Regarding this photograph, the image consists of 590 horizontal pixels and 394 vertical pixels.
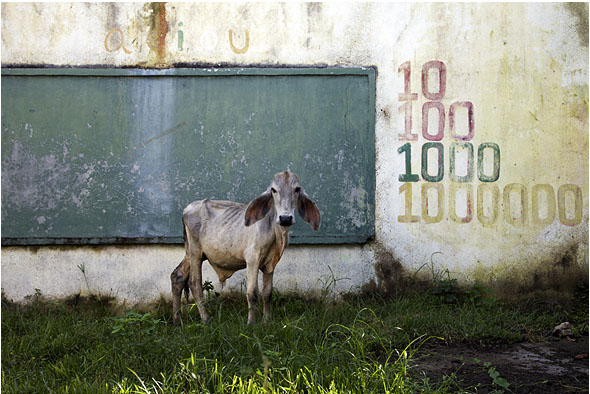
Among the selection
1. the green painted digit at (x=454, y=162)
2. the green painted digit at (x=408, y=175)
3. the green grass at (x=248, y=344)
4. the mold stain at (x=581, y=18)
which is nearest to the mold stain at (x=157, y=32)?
the green grass at (x=248, y=344)

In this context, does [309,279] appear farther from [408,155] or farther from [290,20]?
[290,20]

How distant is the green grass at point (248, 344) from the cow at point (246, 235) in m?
0.34

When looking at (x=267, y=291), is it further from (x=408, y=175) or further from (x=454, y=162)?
(x=454, y=162)

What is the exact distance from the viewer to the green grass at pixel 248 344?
10.8ft

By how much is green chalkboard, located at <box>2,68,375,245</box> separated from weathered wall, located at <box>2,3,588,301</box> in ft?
0.63

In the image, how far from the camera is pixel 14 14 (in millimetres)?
5918

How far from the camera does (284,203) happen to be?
4.20 metres

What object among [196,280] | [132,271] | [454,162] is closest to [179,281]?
[196,280]

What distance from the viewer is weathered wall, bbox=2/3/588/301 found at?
5.89 meters

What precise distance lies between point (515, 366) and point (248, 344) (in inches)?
75.9

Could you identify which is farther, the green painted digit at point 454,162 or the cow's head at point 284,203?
the green painted digit at point 454,162

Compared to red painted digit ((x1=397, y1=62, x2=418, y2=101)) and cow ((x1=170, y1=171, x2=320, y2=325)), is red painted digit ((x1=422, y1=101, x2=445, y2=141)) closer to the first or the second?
red painted digit ((x1=397, y1=62, x2=418, y2=101))

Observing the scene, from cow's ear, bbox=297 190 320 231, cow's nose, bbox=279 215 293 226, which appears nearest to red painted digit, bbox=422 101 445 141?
cow's ear, bbox=297 190 320 231

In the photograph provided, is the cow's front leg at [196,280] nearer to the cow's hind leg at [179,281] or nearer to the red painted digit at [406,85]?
the cow's hind leg at [179,281]
